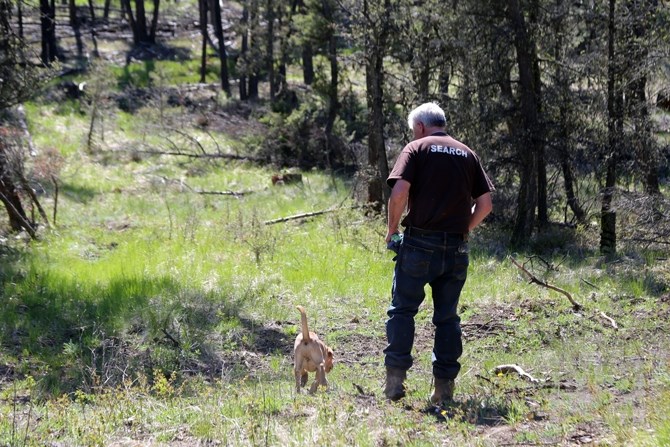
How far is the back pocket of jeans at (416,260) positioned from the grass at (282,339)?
3.14 ft

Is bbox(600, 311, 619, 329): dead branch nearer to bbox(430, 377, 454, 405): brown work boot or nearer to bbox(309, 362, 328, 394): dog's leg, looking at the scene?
bbox(430, 377, 454, 405): brown work boot

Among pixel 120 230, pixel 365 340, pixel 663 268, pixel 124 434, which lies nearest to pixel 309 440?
pixel 124 434

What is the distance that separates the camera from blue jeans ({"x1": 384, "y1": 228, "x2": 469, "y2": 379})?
581cm

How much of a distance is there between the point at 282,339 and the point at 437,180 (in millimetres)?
4072

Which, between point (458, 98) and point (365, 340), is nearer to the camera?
point (365, 340)

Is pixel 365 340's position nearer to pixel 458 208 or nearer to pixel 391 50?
pixel 458 208

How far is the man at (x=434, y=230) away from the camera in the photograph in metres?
5.77

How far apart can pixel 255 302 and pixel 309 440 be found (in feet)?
18.6

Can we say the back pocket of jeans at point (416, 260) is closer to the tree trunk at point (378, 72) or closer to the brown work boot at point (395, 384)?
the brown work boot at point (395, 384)

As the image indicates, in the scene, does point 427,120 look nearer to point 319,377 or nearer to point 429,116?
point 429,116

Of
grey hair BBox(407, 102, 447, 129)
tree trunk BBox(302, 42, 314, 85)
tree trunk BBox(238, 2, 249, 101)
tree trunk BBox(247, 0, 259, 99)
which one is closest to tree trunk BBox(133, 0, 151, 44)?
tree trunk BBox(238, 2, 249, 101)

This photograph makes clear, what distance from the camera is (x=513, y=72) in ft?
Result: 55.2

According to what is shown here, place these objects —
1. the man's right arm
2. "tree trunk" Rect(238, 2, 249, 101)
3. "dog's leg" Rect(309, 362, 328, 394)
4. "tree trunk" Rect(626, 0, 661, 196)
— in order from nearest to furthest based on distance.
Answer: the man's right arm
"dog's leg" Rect(309, 362, 328, 394)
"tree trunk" Rect(626, 0, 661, 196)
"tree trunk" Rect(238, 2, 249, 101)

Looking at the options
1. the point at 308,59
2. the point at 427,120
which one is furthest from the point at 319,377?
the point at 308,59
